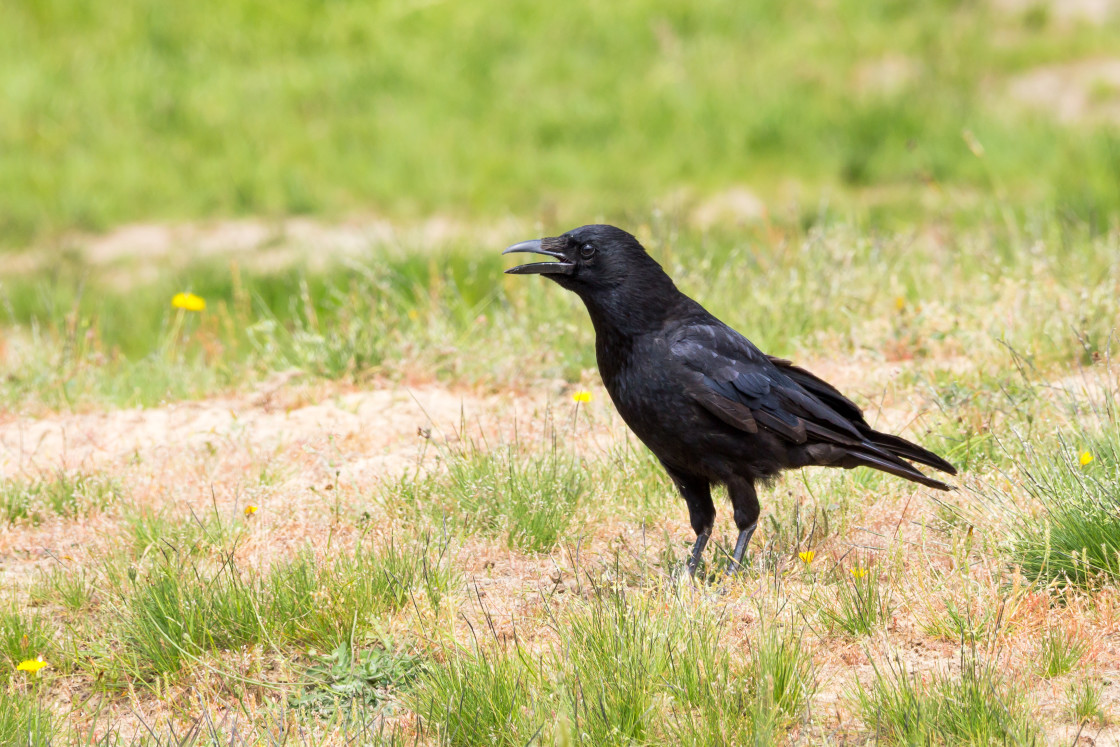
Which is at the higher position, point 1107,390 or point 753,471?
point 1107,390

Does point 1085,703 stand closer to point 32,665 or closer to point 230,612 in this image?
point 230,612

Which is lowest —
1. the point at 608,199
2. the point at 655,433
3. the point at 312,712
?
the point at 312,712

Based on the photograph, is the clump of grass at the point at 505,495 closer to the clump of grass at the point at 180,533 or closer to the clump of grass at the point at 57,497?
Result: the clump of grass at the point at 180,533

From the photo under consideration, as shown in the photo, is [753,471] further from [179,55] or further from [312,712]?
[179,55]

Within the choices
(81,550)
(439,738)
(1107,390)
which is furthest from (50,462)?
(1107,390)

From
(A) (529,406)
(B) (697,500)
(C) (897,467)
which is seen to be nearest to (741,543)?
(B) (697,500)

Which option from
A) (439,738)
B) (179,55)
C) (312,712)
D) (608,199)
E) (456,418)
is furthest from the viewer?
(179,55)

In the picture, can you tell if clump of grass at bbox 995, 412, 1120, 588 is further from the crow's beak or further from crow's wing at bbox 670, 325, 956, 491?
the crow's beak

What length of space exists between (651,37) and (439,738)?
12.0 meters

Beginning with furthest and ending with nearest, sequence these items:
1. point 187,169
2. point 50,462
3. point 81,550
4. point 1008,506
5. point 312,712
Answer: point 187,169
point 50,462
point 81,550
point 1008,506
point 312,712

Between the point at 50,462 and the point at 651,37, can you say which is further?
the point at 651,37

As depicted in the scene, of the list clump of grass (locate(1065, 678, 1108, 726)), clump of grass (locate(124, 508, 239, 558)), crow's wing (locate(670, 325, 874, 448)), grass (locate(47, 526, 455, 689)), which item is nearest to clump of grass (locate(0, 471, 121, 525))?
clump of grass (locate(124, 508, 239, 558))

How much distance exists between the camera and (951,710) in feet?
9.64

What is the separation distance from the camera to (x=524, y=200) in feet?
37.0
